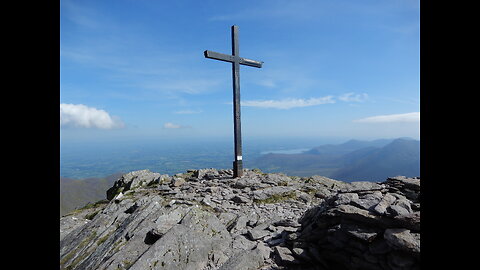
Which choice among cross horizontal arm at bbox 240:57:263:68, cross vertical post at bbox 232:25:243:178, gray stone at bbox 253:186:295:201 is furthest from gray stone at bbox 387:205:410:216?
cross horizontal arm at bbox 240:57:263:68

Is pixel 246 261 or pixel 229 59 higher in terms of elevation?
pixel 229 59

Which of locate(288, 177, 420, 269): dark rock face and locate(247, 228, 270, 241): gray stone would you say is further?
locate(247, 228, 270, 241): gray stone

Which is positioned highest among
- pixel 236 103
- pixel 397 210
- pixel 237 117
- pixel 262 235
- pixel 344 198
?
pixel 236 103

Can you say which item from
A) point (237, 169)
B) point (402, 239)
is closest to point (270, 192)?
point (237, 169)

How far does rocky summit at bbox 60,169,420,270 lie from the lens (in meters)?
4.63

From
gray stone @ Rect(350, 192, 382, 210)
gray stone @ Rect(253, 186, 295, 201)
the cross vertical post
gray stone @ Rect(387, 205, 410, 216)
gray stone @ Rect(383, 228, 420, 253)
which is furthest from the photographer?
the cross vertical post

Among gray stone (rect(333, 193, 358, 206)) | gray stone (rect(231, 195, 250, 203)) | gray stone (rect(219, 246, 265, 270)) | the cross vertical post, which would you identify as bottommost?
gray stone (rect(219, 246, 265, 270))

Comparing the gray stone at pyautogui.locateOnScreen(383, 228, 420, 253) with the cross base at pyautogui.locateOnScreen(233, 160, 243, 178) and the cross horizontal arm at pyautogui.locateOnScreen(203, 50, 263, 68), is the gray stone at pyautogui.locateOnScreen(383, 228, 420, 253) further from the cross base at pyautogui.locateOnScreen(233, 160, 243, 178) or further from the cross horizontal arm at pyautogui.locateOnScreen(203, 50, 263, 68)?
the cross horizontal arm at pyautogui.locateOnScreen(203, 50, 263, 68)

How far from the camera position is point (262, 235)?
268 inches

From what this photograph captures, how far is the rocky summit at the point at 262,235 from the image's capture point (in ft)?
15.2

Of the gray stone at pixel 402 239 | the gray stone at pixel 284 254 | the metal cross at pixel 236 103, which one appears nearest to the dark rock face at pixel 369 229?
the gray stone at pixel 402 239

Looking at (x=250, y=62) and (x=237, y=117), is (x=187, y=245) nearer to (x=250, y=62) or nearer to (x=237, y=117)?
(x=237, y=117)
